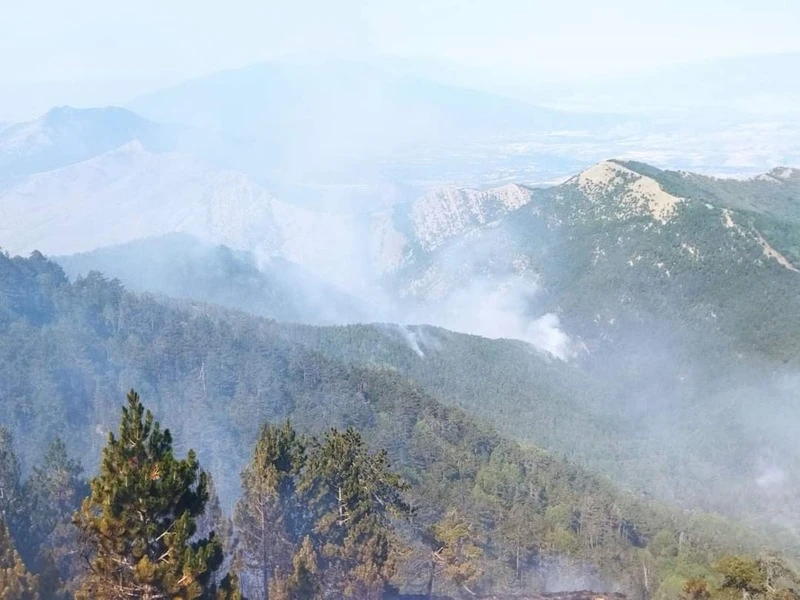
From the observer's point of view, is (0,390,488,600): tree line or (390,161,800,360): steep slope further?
(390,161,800,360): steep slope

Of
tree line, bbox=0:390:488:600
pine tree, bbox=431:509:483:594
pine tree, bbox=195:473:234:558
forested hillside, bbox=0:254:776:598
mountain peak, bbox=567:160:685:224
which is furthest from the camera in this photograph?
mountain peak, bbox=567:160:685:224

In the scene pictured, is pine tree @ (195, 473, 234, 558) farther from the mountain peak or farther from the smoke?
the mountain peak

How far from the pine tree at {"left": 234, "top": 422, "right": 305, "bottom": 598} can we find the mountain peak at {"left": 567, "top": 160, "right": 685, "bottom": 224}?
14172 centimetres

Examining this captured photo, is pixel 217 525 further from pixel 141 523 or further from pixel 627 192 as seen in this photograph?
pixel 627 192

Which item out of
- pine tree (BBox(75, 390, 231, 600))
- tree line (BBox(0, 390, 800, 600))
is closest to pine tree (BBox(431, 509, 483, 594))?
tree line (BBox(0, 390, 800, 600))

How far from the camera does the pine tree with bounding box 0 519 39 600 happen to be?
28391mm

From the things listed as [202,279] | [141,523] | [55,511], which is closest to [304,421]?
[55,511]

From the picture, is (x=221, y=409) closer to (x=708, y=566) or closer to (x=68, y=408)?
(x=68, y=408)

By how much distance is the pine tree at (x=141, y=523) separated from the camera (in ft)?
76.8

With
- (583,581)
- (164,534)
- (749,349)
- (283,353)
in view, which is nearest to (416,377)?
(283,353)

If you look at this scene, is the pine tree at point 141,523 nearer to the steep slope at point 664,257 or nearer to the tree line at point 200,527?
the tree line at point 200,527

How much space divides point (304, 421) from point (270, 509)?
171 feet

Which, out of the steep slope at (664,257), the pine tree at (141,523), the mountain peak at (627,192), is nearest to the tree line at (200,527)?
the pine tree at (141,523)

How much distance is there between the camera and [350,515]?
39906 mm
